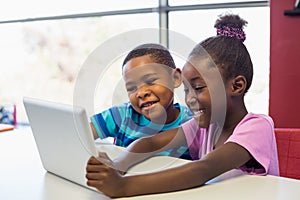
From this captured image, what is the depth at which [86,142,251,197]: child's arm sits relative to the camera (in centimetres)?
76

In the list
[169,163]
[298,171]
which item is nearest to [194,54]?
[169,163]

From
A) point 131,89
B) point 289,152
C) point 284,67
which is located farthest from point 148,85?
point 284,67

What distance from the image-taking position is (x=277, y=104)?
2156 millimetres

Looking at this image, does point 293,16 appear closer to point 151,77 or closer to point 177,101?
point 177,101

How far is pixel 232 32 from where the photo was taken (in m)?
1.08

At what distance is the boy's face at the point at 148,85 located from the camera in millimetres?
1139

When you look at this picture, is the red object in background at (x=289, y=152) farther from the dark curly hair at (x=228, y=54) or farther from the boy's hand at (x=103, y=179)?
the boy's hand at (x=103, y=179)

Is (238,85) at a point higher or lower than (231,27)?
lower

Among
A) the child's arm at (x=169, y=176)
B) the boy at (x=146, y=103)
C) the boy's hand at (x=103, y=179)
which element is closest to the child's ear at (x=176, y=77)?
the boy at (x=146, y=103)

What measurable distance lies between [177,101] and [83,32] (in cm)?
170

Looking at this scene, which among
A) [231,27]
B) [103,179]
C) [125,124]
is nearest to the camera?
[103,179]

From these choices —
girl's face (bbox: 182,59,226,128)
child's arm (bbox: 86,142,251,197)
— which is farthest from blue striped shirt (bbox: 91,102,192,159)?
child's arm (bbox: 86,142,251,197)

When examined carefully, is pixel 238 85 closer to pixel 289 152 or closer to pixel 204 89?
pixel 204 89

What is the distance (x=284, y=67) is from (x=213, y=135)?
1196mm
